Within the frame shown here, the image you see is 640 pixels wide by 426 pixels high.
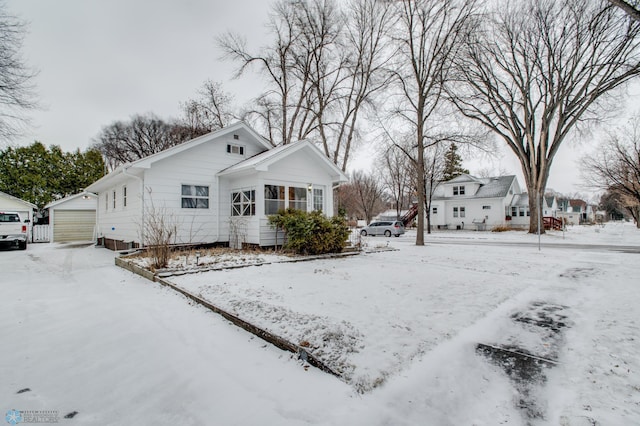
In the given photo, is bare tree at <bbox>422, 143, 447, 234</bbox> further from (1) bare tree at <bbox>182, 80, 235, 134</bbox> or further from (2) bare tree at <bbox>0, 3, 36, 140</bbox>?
(2) bare tree at <bbox>0, 3, 36, 140</bbox>

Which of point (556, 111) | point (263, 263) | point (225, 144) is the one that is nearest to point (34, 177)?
point (225, 144)

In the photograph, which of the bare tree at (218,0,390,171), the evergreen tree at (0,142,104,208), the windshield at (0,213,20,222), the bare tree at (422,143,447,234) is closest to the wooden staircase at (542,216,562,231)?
the bare tree at (422,143,447,234)

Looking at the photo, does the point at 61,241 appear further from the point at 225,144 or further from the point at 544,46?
the point at 544,46

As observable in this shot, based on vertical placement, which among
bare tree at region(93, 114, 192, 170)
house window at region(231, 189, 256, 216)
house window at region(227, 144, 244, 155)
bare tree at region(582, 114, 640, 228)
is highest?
bare tree at region(93, 114, 192, 170)

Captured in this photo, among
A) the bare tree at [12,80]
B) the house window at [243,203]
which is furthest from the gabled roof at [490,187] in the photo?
the bare tree at [12,80]

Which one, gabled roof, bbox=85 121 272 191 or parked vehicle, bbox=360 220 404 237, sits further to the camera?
parked vehicle, bbox=360 220 404 237

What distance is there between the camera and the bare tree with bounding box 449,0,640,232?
16.5 m

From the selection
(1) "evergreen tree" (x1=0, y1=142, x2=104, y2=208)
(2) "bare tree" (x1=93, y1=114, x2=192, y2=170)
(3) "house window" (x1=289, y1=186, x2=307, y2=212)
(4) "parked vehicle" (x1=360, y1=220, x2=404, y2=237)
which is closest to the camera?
(3) "house window" (x1=289, y1=186, x2=307, y2=212)

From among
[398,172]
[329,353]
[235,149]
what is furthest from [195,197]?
[398,172]

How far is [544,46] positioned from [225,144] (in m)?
20.8

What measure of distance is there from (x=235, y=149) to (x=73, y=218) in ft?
50.4

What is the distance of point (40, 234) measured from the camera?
749 inches

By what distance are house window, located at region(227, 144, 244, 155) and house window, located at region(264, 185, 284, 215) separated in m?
2.63

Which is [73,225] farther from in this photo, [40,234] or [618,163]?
[618,163]
